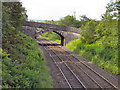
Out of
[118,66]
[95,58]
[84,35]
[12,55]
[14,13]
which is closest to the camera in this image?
[12,55]

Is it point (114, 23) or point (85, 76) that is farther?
point (114, 23)

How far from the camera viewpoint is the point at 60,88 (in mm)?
10461

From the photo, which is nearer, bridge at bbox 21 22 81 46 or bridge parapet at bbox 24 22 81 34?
bridge at bbox 21 22 81 46

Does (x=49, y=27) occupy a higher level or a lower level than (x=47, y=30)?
higher

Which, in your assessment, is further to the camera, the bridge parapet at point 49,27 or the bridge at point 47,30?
the bridge parapet at point 49,27

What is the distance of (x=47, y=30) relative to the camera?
115 ft

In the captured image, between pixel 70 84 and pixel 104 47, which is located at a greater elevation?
pixel 104 47

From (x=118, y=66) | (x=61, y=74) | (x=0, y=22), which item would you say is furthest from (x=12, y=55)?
(x=118, y=66)

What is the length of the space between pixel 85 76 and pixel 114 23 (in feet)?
26.0

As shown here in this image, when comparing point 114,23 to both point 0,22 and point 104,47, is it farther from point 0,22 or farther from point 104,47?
point 0,22

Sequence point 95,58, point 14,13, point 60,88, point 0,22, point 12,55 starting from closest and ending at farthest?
point 0,22
point 60,88
point 12,55
point 14,13
point 95,58

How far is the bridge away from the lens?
33.2 meters

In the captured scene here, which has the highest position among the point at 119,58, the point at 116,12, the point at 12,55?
the point at 116,12

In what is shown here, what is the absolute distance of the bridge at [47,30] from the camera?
33.2m
